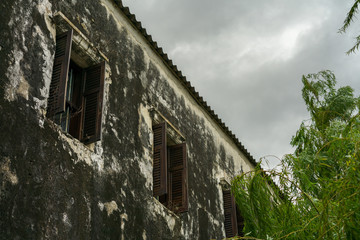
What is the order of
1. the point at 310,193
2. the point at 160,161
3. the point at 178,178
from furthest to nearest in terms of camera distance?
the point at 178,178 → the point at 160,161 → the point at 310,193

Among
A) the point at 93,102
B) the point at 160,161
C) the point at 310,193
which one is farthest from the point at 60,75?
the point at 310,193

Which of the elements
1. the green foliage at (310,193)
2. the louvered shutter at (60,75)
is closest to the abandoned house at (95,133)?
the louvered shutter at (60,75)

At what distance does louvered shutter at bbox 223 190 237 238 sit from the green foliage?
337 centimetres

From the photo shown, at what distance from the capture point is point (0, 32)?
15.6 ft

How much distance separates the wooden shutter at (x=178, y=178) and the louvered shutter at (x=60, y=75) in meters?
2.84

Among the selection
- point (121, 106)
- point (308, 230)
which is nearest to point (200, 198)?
point (121, 106)

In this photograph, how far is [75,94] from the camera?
242 inches

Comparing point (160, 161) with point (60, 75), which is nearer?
point (60, 75)

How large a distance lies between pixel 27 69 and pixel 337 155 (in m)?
3.18

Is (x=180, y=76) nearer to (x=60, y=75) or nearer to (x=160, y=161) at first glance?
(x=160, y=161)

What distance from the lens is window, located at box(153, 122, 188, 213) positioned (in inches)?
271

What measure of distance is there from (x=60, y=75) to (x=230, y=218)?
510 cm

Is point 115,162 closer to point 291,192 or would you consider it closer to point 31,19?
point 31,19

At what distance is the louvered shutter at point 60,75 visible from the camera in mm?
5125
